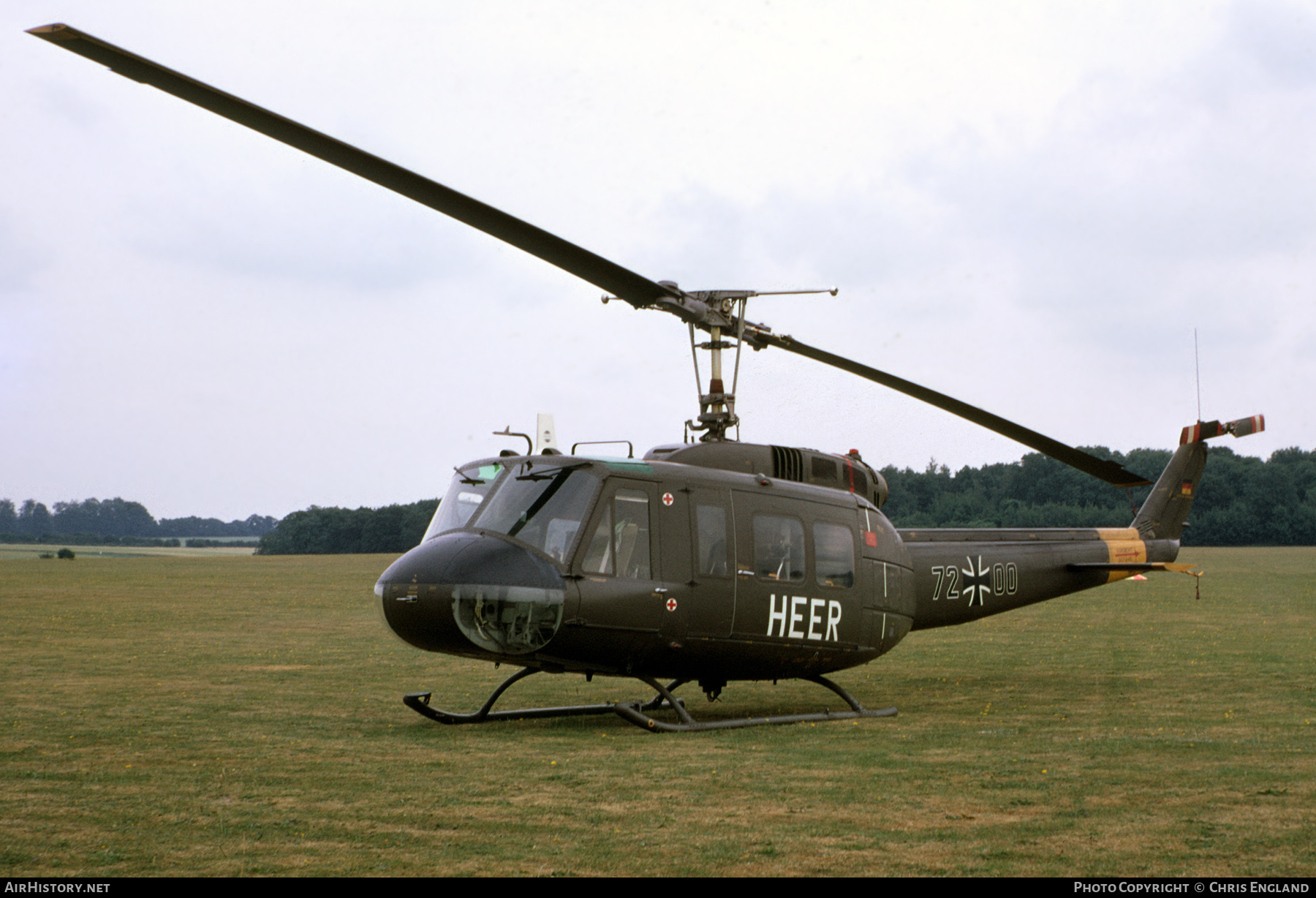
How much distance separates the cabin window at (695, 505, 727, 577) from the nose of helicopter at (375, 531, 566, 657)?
156 cm

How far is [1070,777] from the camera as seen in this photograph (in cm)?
850

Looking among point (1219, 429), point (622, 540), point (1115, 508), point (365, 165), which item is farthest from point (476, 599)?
point (1115, 508)

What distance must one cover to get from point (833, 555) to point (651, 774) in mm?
4147

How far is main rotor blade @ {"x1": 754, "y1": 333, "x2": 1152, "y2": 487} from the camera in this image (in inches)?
490

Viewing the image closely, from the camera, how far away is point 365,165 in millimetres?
7633

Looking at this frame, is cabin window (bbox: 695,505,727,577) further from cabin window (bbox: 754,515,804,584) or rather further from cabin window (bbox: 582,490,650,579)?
cabin window (bbox: 582,490,650,579)

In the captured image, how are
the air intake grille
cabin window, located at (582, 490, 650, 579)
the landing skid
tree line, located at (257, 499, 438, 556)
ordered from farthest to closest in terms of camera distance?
tree line, located at (257, 499, 438, 556)
the air intake grille
the landing skid
cabin window, located at (582, 490, 650, 579)

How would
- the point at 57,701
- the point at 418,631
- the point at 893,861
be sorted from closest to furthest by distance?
the point at 893,861
the point at 418,631
the point at 57,701

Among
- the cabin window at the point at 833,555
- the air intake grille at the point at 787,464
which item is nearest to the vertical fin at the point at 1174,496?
the cabin window at the point at 833,555

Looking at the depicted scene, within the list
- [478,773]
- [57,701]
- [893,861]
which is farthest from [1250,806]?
[57,701]

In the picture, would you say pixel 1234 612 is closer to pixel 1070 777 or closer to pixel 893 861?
pixel 1070 777

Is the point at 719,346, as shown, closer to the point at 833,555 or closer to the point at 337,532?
the point at 833,555

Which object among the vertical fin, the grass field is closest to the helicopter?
the grass field

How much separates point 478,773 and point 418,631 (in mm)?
1755
